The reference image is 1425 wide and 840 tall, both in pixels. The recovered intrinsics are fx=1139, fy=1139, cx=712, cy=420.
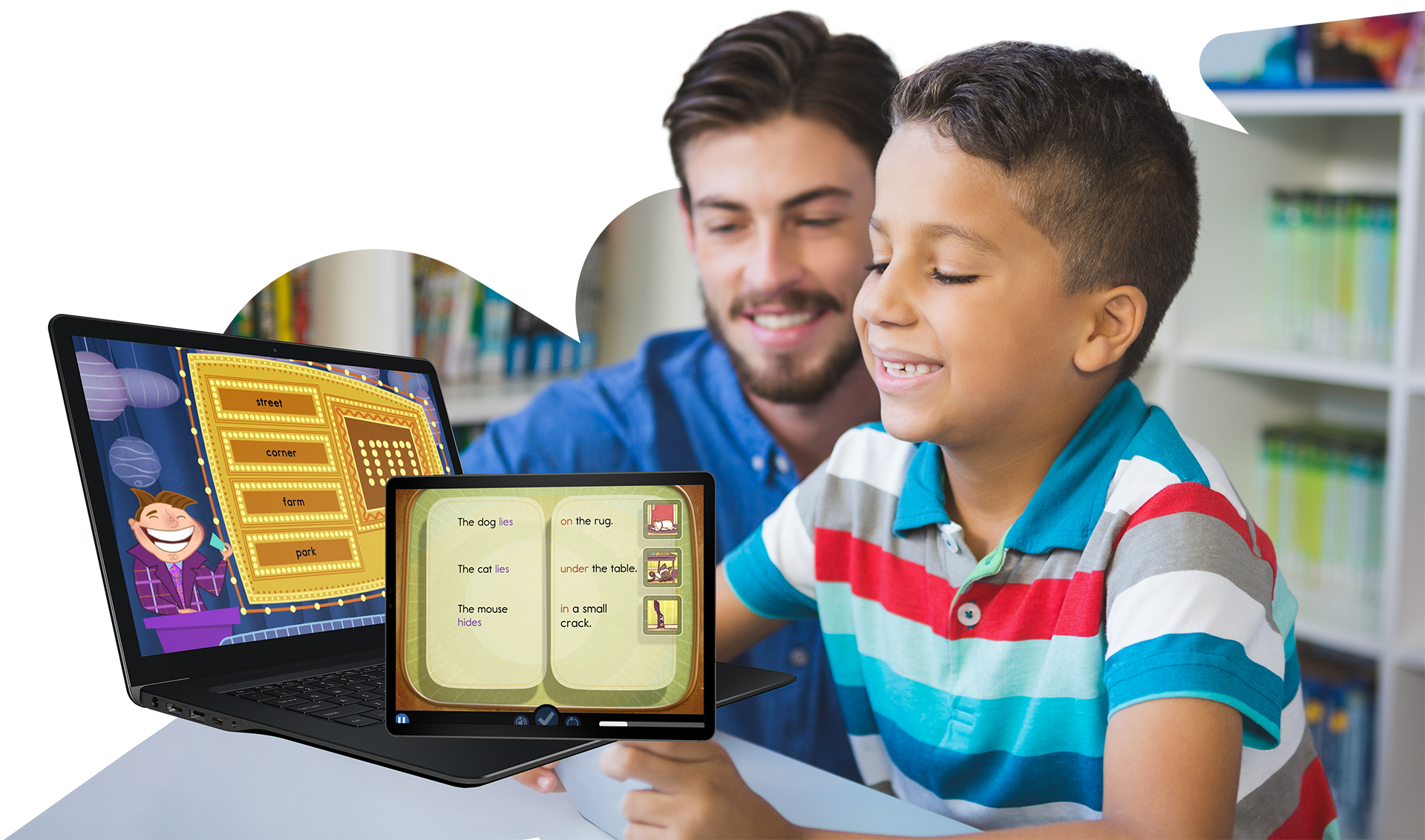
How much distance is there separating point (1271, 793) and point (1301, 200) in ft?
5.17

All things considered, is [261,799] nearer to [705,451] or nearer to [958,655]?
A: [958,655]

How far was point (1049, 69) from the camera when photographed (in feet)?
2.79

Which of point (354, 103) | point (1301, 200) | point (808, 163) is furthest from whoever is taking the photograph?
point (1301, 200)

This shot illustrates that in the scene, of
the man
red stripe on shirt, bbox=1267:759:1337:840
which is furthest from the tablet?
the man

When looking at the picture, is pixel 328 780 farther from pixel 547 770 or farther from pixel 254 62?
pixel 254 62

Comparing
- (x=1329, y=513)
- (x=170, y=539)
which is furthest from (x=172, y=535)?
(x=1329, y=513)

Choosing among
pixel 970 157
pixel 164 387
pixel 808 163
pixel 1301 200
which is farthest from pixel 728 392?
pixel 1301 200

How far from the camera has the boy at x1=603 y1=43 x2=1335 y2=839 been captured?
0.78 meters

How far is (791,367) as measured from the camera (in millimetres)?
1369

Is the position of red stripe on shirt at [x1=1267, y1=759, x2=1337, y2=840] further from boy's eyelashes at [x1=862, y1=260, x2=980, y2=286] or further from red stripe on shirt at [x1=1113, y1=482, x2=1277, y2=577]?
boy's eyelashes at [x1=862, y1=260, x2=980, y2=286]

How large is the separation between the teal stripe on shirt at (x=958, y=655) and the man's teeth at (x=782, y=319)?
1.31 ft

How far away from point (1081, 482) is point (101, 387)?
0.70m

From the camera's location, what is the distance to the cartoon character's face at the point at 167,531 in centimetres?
77

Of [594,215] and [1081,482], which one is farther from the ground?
[594,215]
